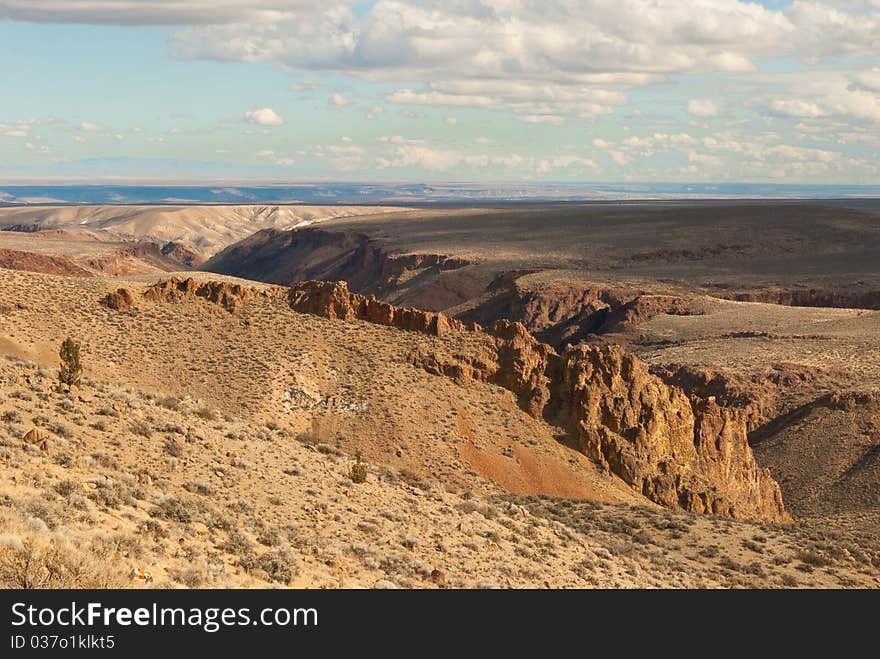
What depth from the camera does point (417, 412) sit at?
30641 mm

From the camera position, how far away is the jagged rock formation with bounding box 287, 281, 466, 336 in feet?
115

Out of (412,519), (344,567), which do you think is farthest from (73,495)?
(412,519)

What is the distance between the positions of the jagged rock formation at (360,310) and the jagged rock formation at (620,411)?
0.03 metres

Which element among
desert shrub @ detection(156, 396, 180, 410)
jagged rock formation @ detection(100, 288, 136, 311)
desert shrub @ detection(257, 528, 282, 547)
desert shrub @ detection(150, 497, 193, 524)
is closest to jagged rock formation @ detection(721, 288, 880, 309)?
jagged rock formation @ detection(100, 288, 136, 311)

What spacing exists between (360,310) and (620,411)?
9144 mm

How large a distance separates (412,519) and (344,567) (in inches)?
166

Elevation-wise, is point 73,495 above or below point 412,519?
above

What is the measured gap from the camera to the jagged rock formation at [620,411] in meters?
31.9

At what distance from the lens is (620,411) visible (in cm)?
3281

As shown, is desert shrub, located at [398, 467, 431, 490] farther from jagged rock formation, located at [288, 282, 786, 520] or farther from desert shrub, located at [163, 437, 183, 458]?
jagged rock formation, located at [288, 282, 786, 520]

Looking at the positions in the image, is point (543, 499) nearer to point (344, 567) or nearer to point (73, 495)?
point (344, 567)

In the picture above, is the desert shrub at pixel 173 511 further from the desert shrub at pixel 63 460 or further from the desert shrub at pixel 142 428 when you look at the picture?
the desert shrub at pixel 142 428

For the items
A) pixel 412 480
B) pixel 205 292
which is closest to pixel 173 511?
pixel 412 480

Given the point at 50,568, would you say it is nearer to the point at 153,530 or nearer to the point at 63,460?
the point at 153,530
